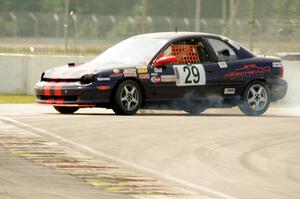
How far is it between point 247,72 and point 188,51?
108 centimetres

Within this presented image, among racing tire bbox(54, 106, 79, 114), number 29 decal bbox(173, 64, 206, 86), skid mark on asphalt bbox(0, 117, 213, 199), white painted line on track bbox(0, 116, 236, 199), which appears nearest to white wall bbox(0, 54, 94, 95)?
racing tire bbox(54, 106, 79, 114)

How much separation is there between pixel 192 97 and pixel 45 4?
47065mm

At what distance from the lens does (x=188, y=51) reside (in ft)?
59.6

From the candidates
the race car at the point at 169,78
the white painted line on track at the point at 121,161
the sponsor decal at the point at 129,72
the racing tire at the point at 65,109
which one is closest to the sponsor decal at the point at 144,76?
the race car at the point at 169,78

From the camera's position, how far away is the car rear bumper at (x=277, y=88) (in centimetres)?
1880

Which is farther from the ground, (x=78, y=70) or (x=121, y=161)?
(x=78, y=70)

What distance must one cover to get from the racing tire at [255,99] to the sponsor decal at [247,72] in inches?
5.9

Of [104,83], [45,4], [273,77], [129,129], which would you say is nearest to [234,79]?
[273,77]

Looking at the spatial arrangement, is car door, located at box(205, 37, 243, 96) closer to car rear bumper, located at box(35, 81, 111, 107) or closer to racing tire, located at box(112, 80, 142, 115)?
racing tire, located at box(112, 80, 142, 115)

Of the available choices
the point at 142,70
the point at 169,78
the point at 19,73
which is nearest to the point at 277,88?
the point at 169,78

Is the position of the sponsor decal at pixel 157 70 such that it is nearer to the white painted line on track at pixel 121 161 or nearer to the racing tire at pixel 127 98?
the racing tire at pixel 127 98

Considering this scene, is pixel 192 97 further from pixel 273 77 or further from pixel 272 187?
pixel 272 187

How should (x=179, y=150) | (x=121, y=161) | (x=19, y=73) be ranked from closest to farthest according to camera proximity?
(x=121, y=161) < (x=179, y=150) < (x=19, y=73)

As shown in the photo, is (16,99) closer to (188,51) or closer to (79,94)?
(188,51)
